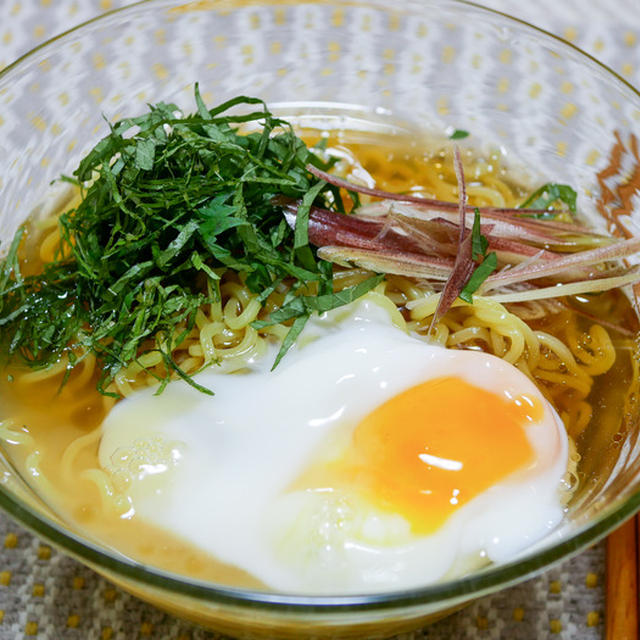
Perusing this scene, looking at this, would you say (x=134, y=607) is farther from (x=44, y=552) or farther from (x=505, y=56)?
(x=505, y=56)

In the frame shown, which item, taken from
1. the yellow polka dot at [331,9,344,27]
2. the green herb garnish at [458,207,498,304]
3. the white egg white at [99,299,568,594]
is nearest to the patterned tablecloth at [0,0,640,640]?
the white egg white at [99,299,568,594]

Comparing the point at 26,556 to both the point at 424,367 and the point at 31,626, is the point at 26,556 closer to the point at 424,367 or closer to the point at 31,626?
the point at 31,626

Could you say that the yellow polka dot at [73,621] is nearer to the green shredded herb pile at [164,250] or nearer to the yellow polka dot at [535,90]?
the green shredded herb pile at [164,250]

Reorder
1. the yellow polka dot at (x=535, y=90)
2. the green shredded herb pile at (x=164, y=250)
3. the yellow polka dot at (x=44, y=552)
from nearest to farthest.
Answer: the green shredded herb pile at (x=164, y=250), the yellow polka dot at (x=44, y=552), the yellow polka dot at (x=535, y=90)

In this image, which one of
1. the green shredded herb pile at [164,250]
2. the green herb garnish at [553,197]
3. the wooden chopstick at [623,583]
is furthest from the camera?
the green herb garnish at [553,197]

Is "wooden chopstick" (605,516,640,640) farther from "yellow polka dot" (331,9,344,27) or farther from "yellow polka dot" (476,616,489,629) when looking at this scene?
"yellow polka dot" (331,9,344,27)

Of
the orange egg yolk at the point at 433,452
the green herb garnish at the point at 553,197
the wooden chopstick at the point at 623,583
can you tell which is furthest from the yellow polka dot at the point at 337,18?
the wooden chopstick at the point at 623,583
